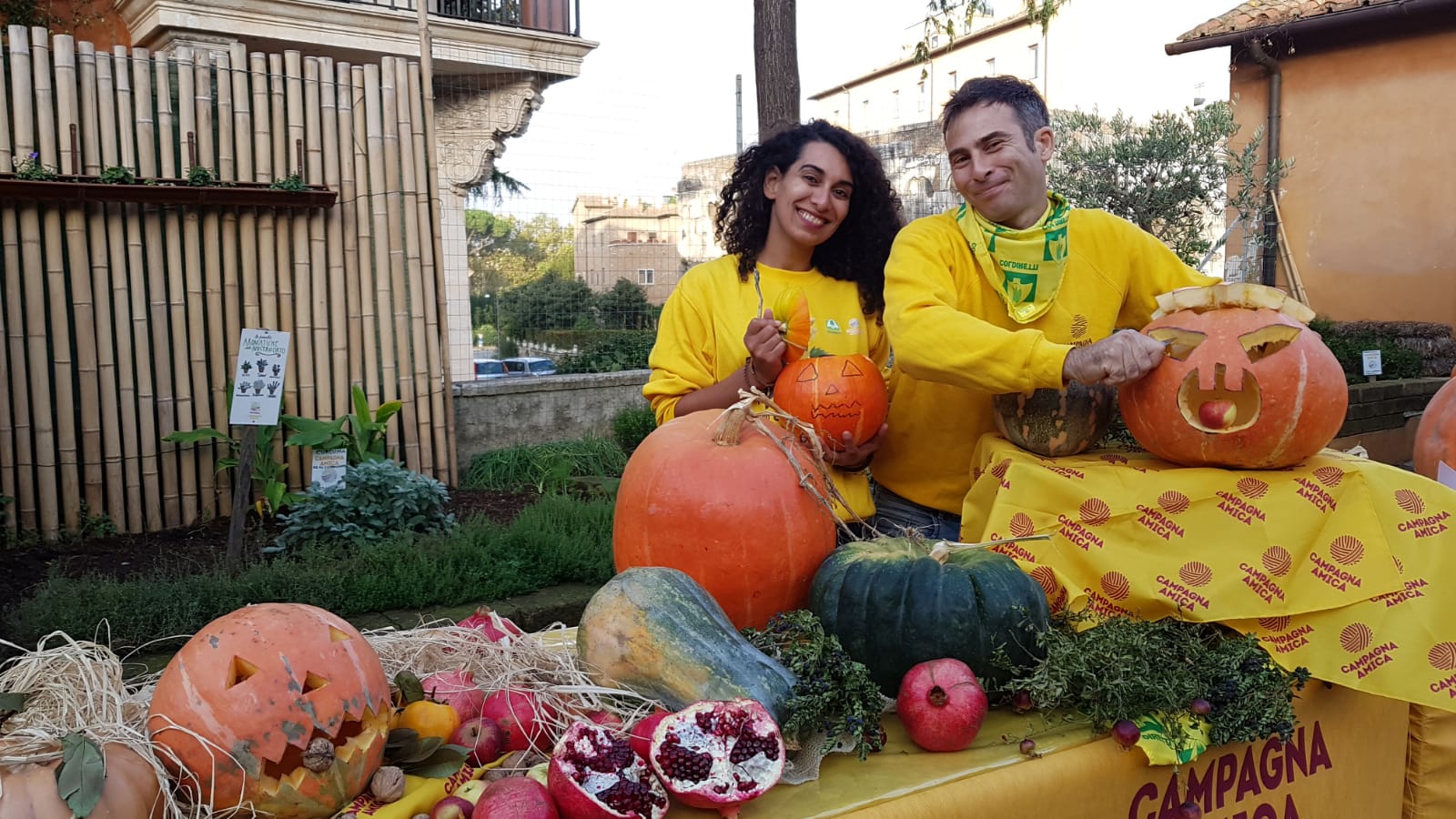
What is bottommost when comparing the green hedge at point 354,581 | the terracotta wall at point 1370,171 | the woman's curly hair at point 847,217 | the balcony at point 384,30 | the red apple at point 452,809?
the green hedge at point 354,581

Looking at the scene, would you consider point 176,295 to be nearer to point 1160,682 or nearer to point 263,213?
point 263,213

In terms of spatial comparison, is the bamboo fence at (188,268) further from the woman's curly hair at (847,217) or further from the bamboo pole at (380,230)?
the woman's curly hair at (847,217)

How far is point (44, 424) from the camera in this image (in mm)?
5625

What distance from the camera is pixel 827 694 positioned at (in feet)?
5.57

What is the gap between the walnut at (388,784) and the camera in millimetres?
1511

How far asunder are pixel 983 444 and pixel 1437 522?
101cm

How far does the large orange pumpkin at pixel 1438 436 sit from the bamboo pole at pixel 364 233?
5864 millimetres

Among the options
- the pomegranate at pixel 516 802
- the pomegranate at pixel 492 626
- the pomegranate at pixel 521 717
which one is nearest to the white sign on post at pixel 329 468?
the pomegranate at pixel 492 626

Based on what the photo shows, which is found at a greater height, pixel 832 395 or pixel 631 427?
pixel 832 395

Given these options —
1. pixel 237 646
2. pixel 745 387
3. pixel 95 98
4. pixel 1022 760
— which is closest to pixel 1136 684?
pixel 1022 760

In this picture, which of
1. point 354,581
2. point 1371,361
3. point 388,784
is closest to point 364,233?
point 354,581

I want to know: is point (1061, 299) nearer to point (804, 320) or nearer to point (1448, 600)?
point (804, 320)

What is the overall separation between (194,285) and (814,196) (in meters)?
4.98

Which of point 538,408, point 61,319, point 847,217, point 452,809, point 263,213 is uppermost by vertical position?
point 263,213
